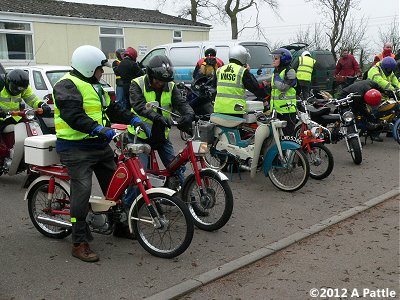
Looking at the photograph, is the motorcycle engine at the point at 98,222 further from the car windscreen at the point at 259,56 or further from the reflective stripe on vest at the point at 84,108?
the car windscreen at the point at 259,56

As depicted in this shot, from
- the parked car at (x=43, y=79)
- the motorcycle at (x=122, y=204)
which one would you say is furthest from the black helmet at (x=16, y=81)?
the parked car at (x=43, y=79)

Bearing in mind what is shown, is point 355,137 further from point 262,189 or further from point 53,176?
point 53,176

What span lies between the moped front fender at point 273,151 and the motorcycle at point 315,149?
31.3 inches

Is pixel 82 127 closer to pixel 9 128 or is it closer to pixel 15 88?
pixel 15 88

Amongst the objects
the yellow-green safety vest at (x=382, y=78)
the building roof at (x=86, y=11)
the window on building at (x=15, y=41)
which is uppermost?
the building roof at (x=86, y=11)

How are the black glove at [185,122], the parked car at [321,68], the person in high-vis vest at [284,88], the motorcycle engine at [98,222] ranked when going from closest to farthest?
the motorcycle engine at [98,222]
the black glove at [185,122]
the person in high-vis vest at [284,88]
the parked car at [321,68]

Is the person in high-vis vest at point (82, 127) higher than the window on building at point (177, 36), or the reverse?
the window on building at point (177, 36)

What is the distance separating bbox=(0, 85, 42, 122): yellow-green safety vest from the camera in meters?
7.14

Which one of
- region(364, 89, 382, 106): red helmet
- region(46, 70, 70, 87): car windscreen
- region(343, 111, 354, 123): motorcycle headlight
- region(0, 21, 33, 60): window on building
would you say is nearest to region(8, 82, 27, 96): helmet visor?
region(46, 70, 70, 87): car windscreen

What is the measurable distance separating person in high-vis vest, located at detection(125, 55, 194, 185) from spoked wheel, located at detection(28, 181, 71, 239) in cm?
98

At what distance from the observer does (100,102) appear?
14.9 feet

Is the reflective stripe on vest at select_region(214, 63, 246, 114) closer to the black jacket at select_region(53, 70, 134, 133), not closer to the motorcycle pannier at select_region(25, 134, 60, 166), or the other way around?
the motorcycle pannier at select_region(25, 134, 60, 166)

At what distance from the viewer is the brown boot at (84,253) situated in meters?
4.47

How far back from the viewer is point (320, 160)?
7336 millimetres
